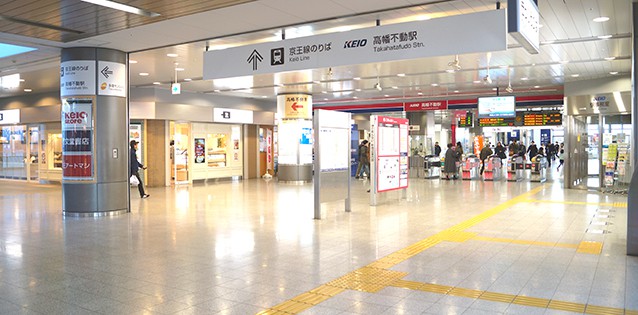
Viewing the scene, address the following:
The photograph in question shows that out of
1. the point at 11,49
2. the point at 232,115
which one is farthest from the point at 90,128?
the point at 232,115

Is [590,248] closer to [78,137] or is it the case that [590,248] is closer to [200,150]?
[78,137]

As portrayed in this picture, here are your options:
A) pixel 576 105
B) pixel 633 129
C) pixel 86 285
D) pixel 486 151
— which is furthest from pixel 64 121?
pixel 486 151

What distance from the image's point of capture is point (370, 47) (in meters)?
6.72

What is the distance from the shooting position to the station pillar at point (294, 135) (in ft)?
55.9

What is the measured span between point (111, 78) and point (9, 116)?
11.6 metres

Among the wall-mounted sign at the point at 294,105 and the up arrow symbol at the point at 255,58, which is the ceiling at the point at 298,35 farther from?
the wall-mounted sign at the point at 294,105

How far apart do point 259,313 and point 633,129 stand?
5304 millimetres

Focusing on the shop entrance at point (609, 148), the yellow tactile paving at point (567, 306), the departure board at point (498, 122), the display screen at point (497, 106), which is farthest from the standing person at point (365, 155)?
the yellow tactile paving at point (567, 306)

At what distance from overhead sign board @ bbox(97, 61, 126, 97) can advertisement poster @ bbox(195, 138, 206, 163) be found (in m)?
8.20

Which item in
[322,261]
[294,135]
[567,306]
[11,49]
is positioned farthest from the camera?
[294,135]

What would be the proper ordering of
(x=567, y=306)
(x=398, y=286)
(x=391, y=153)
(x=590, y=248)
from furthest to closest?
1. (x=391, y=153)
2. (x=590, y=248)
3. (x=398, y=286)
4. (x=567, y=306)

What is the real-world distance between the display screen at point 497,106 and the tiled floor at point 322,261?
19.9ft

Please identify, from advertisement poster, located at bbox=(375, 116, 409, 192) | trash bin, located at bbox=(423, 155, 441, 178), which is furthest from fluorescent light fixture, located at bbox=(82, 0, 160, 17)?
trash bin, located at bbox=(423, 155, 441, 178)

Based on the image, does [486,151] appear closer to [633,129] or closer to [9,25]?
[633,129]
